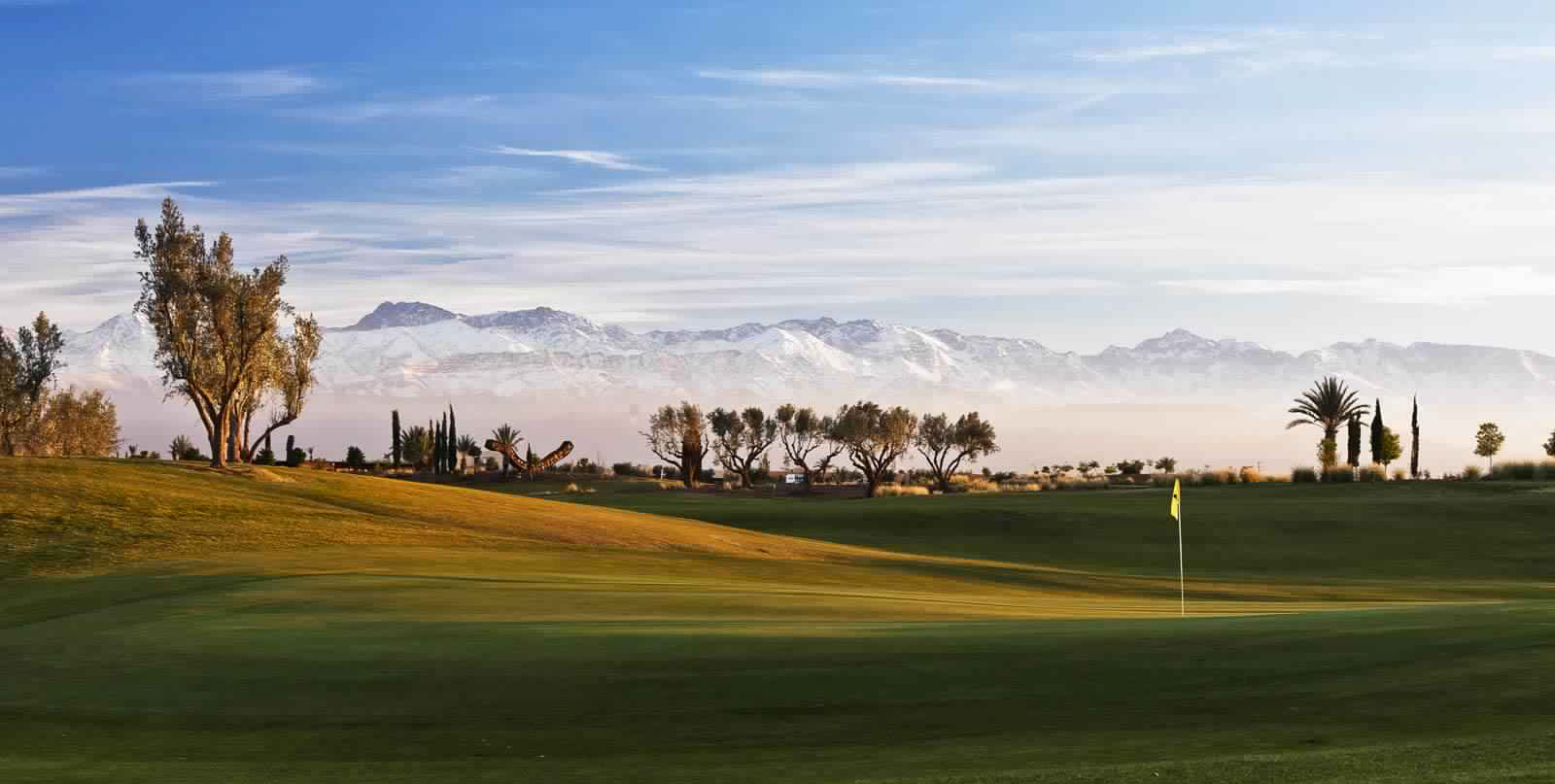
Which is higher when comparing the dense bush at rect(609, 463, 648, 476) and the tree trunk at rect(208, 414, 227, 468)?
the tree trunk at rect(208, 414, 227, 468)

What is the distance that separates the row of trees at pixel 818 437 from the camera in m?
111

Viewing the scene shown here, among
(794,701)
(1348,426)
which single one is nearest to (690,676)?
(794,701)

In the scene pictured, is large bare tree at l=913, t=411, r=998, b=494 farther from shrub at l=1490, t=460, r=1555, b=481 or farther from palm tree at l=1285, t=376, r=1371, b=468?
shrub at l=1490, t=460, r=1555, b=481

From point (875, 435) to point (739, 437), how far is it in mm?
23455

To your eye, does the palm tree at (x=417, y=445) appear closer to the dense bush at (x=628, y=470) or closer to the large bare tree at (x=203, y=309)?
the dense bush at (x=628, y=470)

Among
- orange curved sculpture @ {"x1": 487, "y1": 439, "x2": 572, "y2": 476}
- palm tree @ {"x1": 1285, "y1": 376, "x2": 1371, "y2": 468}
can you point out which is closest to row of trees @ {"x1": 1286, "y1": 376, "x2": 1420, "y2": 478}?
palm tree @ {"x1": 1285, "y1": 376, "x2": 1371, "y2": 468}

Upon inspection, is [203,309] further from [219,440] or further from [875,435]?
[875,435]

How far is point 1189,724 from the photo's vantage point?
48.7ft

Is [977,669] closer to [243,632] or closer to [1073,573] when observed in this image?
[243,632]

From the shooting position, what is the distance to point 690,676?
1816 cm

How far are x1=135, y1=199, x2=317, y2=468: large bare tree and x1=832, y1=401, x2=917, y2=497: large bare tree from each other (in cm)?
5703

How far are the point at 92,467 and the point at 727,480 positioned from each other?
81.5m

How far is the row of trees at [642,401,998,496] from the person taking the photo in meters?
111

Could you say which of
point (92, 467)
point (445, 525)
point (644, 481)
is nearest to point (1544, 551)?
point (445, 525)
